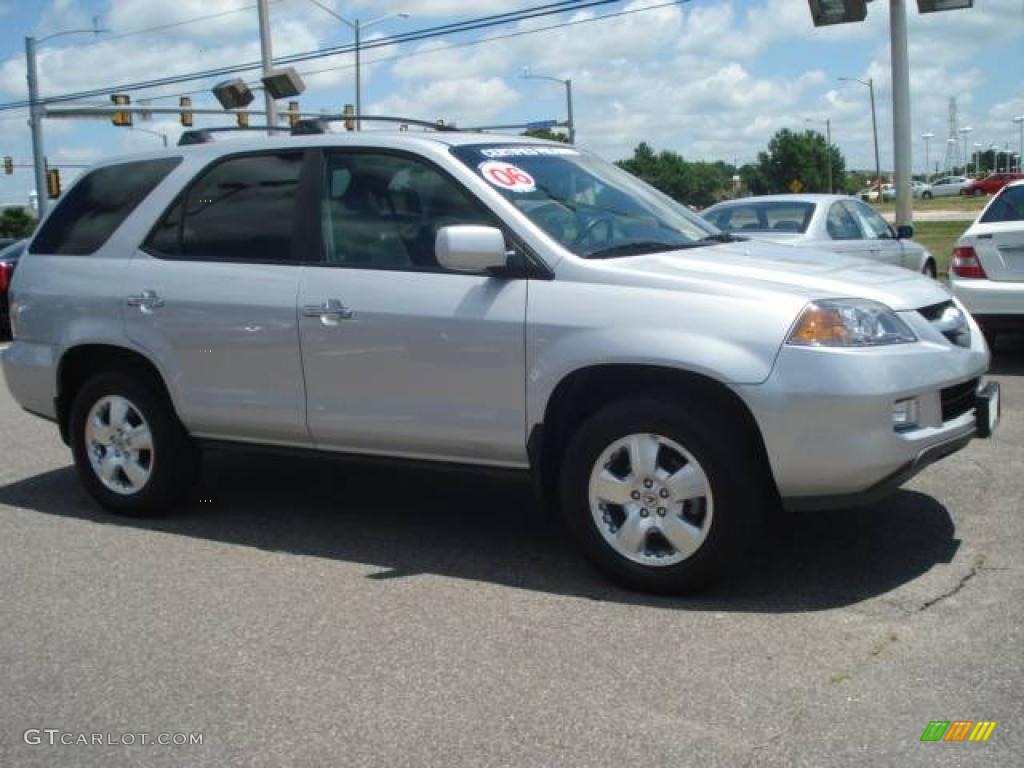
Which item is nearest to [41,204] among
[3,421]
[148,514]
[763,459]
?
[3,421]

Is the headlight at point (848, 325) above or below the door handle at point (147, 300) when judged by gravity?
A: below

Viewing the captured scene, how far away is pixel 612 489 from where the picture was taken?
455 centimetres

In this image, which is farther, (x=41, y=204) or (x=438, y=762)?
(x=41, y=204)

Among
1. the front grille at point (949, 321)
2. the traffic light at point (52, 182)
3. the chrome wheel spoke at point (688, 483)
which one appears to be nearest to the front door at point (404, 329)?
the chrome wheel spoke at point (688, 483)

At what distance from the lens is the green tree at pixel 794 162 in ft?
243

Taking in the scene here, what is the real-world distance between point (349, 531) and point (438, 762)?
252 centimetres

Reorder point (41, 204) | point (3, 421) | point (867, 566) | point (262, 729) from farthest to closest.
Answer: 1. point (41, 204)
2. point (3, 421)
3. point (867, 566)
4. point (262, 729)

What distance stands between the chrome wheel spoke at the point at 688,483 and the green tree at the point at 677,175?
67.5m

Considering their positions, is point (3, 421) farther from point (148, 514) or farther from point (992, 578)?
point (992, 578)

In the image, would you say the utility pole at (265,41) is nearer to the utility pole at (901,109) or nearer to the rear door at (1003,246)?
the utility pole at (901,109)

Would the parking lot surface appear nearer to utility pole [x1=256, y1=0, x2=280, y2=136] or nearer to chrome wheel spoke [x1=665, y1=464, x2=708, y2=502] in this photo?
chrome wheel spoke [x1=665, y1=464, x2=708, y2=502]

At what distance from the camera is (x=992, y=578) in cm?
456

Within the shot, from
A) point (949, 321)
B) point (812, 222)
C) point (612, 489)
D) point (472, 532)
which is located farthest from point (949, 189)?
point (612, 489)

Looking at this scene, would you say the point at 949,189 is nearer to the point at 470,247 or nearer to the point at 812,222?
the point at 812,222
